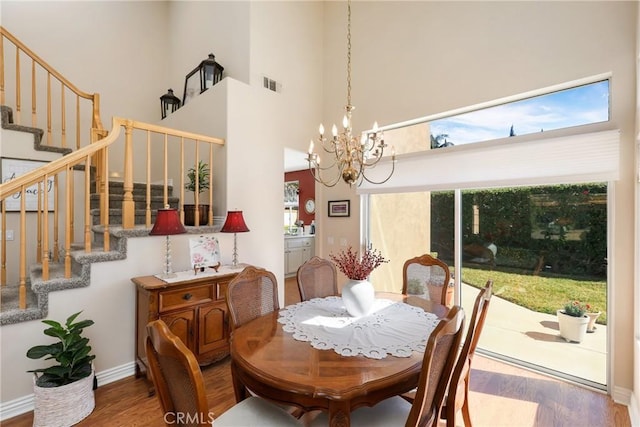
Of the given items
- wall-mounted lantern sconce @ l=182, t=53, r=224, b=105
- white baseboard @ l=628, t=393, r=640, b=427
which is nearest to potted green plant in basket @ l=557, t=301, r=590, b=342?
white baseboard @ l=628, t=393, r=640, b=427

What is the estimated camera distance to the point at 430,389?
1234 millimetres

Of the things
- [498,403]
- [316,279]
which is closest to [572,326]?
[498,403]

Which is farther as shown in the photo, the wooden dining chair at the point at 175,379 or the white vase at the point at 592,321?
the white vase at the point at 592,321

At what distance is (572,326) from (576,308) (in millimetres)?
179

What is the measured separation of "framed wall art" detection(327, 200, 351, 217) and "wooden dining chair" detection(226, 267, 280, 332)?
2204 mm

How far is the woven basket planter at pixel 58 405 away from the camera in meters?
1.89

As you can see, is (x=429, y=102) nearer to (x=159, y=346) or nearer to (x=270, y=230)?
(x=270, y=230)

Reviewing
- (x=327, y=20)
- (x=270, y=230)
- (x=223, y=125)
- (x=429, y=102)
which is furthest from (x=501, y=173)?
(x=327, y=20)

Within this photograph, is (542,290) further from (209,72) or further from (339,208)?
(209,72)

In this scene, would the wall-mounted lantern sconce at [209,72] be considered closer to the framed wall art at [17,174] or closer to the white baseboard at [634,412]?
the framed wall art at [17,174]

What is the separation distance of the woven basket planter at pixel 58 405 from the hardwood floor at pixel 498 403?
0.09 m

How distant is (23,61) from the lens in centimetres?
381

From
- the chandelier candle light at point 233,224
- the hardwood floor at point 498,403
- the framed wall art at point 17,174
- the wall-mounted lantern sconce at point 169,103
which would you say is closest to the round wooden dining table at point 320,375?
the hardwood floor at point 498,403

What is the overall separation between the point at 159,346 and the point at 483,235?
125 inches
